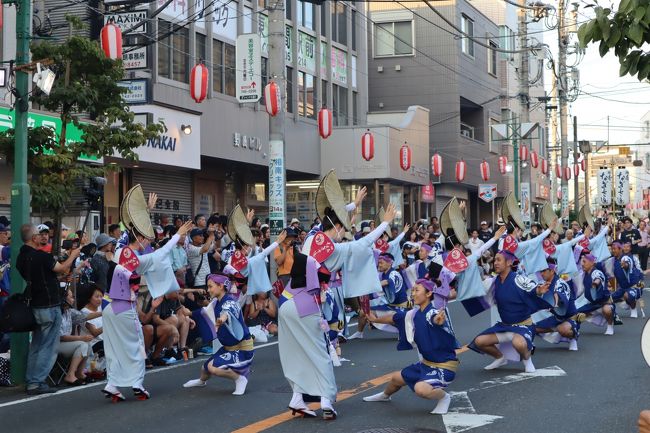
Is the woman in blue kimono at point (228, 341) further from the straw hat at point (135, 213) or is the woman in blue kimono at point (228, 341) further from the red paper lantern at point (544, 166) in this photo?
the red paper lantern at point (544, 166)

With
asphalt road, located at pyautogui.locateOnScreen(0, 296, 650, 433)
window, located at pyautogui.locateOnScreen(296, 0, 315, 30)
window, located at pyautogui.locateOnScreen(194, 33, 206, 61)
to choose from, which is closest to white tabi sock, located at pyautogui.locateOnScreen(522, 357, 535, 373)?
asphalt road, located at pyautogui.locateOnScreen(0, 296, 650, 433)

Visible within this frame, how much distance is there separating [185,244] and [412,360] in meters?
4.17

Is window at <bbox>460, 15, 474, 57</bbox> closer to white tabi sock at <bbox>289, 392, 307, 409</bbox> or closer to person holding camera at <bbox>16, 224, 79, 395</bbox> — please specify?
person holding camera at <bbox>16, 224, 79, 395</bbox>

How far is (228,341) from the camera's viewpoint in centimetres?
957

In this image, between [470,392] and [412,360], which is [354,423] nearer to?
[470,392]

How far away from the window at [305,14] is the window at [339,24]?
1768mm

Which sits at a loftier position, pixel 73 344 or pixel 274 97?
pixel 274 97

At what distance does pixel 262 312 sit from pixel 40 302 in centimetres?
612

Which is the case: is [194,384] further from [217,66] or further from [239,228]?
[217,66]

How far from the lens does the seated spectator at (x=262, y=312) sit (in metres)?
13.8

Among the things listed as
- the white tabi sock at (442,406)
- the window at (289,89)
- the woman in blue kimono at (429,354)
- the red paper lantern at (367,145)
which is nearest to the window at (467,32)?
the red paper lantern at (367,145)

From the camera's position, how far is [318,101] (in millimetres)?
30953

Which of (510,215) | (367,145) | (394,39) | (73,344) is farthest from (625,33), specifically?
(394,39)

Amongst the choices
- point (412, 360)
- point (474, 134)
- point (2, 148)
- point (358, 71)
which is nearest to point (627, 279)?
point (412, 360)
